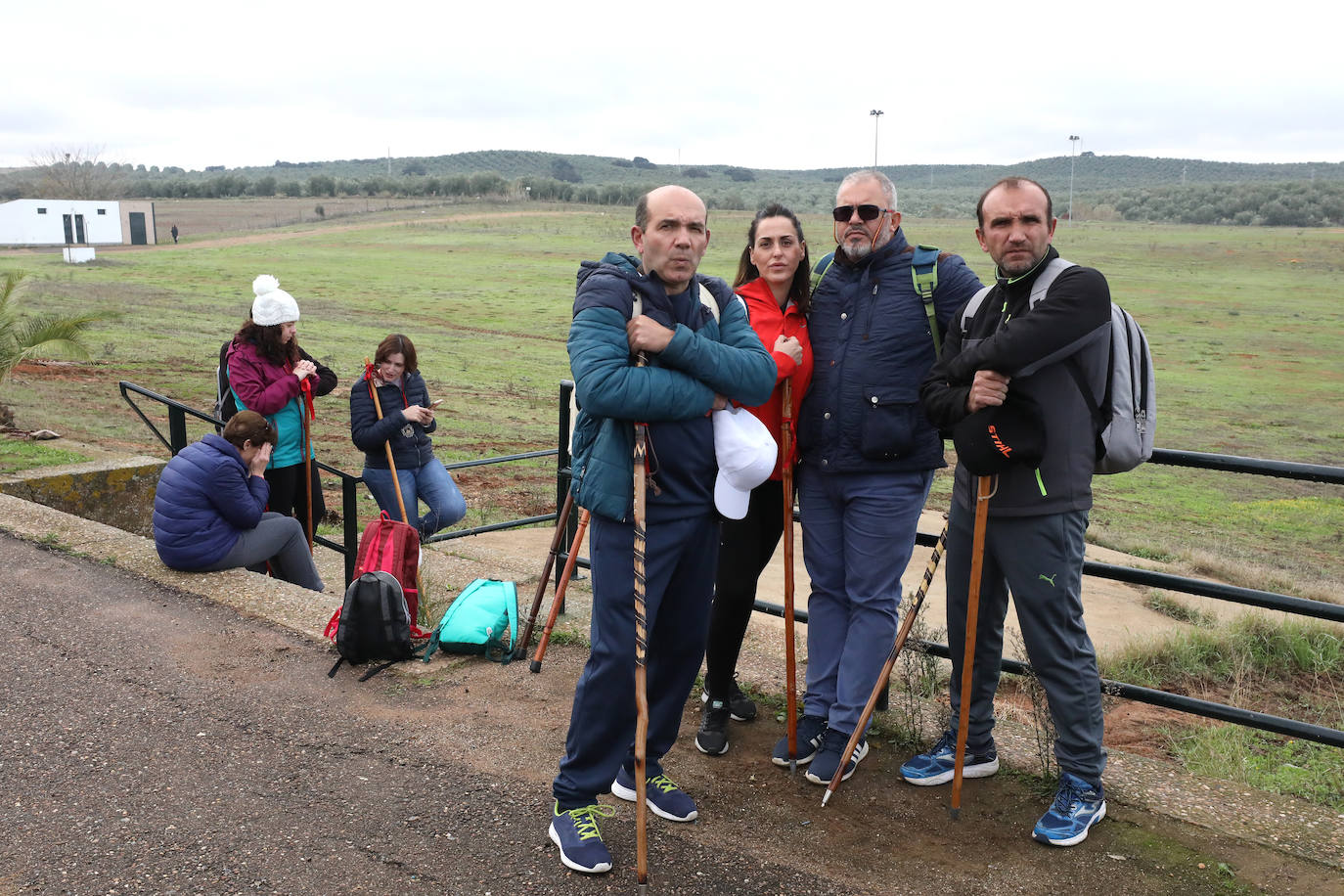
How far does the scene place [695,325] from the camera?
353 centimetres

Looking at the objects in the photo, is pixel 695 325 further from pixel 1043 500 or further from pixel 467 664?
pixel 467 664

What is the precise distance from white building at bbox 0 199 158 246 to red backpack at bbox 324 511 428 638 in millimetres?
69034

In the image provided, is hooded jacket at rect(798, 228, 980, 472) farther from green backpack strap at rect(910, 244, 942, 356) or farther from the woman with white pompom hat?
the woman with white pompom hat

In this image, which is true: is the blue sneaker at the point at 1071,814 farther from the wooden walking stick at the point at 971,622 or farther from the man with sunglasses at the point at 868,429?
the man with sunglasses at the point at 868,429

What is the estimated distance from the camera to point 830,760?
12.5 ft

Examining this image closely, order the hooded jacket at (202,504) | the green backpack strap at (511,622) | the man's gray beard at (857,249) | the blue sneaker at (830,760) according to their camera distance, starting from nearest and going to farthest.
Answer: the blue sneaker at (830,760) < the man's gray beard at (857,249) < the green backpack strap at (511,622) < the hooded jacket at (202,504)

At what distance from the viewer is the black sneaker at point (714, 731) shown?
4.06 m

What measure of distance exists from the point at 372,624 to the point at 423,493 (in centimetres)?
300

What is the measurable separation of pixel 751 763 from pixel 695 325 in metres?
1.59

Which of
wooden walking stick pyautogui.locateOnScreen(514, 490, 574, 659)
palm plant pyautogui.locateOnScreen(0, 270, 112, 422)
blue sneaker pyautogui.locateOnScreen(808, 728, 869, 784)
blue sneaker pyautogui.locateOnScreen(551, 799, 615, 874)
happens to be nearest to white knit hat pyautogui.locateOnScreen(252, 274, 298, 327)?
wooden walking stick pyautogui.locateOnScreen(514, 490, 574, 659)

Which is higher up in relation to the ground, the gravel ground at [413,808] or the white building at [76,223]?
the white building at [76,223]

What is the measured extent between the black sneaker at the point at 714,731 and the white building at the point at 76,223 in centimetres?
7112

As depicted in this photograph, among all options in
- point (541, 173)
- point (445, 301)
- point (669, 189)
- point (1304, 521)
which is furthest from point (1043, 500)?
point (541, 173)

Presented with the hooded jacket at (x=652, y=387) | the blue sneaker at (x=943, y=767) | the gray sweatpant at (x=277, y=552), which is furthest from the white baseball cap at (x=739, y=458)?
the gray sweatpant at (x=277, y=552)
